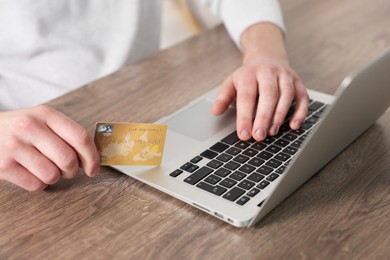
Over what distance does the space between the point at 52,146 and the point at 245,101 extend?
335 millimetres

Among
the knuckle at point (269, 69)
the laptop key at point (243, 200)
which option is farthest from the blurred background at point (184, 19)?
the laptop key at point (243, 200)

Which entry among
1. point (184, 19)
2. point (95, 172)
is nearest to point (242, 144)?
point (95, 172)

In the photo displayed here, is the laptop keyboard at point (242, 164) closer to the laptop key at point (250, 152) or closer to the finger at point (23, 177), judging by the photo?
the laptop key at point (250, 152)

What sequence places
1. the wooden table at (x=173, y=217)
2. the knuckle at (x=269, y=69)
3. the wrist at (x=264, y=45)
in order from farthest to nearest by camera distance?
the wrist at (x=264, y=45) → the knuckle at (x=269, y=69) → the wooden table at (x=173, y=217)

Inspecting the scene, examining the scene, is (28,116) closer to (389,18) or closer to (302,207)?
(302,207)

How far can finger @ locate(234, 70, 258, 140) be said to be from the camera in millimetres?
933

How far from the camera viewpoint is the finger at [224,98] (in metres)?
1.01

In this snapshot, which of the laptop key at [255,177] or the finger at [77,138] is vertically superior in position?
the finger at [77,138]

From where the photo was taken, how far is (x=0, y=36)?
131 centimetres

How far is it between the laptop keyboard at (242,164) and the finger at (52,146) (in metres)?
0.14

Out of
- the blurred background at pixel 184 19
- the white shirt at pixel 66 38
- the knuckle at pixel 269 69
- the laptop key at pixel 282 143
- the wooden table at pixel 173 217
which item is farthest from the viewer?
the blurred background at pixel 184 19

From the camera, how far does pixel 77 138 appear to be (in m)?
0.81

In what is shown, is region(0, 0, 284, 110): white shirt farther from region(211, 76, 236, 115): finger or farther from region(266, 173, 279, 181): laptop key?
region(266, 173, 279, 181): laptop key

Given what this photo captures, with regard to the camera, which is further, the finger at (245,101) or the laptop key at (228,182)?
the finger at (245,101)
